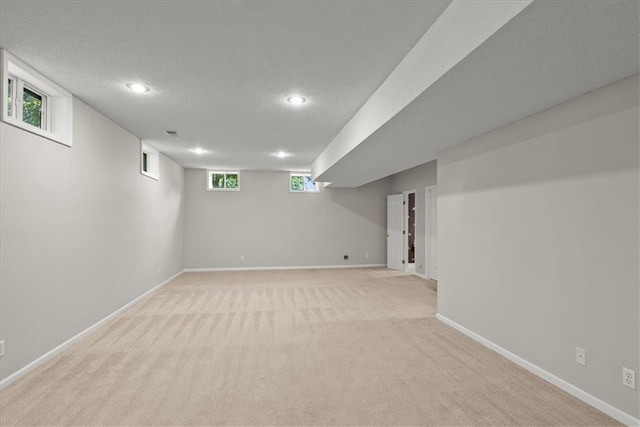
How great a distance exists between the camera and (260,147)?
19.5ft

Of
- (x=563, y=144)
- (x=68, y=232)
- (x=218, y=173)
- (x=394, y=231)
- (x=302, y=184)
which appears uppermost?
(x=218, y=173)

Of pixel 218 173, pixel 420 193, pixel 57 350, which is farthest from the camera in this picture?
pixel 218 173

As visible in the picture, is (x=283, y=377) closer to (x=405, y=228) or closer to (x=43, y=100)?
(x=43, y=100)

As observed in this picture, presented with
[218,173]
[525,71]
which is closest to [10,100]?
[525,71]

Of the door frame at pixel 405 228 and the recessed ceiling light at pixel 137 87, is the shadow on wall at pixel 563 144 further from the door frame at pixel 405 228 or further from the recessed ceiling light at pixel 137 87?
the door frame at pixel 405 228

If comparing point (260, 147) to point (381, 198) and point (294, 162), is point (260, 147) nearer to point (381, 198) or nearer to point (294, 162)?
point (294, 162)

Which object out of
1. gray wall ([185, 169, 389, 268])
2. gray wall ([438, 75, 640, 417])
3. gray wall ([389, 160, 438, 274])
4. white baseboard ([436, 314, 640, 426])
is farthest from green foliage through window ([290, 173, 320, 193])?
white baseboard ([436, 314, 640, 426])

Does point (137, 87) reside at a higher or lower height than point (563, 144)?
higher

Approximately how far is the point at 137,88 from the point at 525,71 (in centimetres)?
335

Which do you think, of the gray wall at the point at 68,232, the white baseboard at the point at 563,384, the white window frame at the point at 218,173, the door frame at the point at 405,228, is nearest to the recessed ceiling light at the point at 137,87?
the gray wall at the point at 68,232

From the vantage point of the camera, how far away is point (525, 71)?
6.68 ft

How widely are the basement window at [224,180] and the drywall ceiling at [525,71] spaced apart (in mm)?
5663

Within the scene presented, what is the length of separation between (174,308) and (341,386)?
10.9ft

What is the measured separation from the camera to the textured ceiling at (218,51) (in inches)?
78.5
